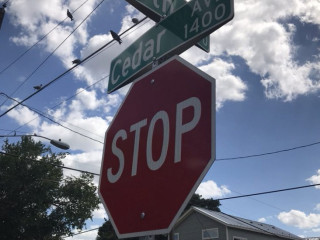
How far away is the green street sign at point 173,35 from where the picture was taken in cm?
244

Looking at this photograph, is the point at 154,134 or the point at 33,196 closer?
the point at 154,134

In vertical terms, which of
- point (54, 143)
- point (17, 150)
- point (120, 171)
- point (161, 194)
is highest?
point (17, 150)

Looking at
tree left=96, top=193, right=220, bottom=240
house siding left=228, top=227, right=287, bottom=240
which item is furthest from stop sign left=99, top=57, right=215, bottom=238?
tree left=96, top=193, right=220, bottom=240

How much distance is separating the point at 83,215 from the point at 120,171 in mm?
27980

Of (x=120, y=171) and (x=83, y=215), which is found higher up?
(x=83, y=215)

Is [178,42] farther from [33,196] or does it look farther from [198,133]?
[33,196]

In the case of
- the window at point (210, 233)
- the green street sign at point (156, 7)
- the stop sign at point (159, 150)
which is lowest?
the stop sign at point (159, 150)

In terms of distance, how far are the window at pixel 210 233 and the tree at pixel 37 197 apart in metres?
10.2

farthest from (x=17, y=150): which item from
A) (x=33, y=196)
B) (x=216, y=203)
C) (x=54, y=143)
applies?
(x=216, y=203)

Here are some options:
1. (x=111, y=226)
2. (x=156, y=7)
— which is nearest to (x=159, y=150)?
(x=156, y=7)

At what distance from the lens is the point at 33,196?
26656 millimetres

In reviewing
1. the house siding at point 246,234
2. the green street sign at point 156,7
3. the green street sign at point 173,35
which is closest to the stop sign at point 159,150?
the green street sign at point 173,35

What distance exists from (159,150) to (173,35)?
3.65ft

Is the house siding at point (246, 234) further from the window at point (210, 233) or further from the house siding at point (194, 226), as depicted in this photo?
the window at point (210, 233)
